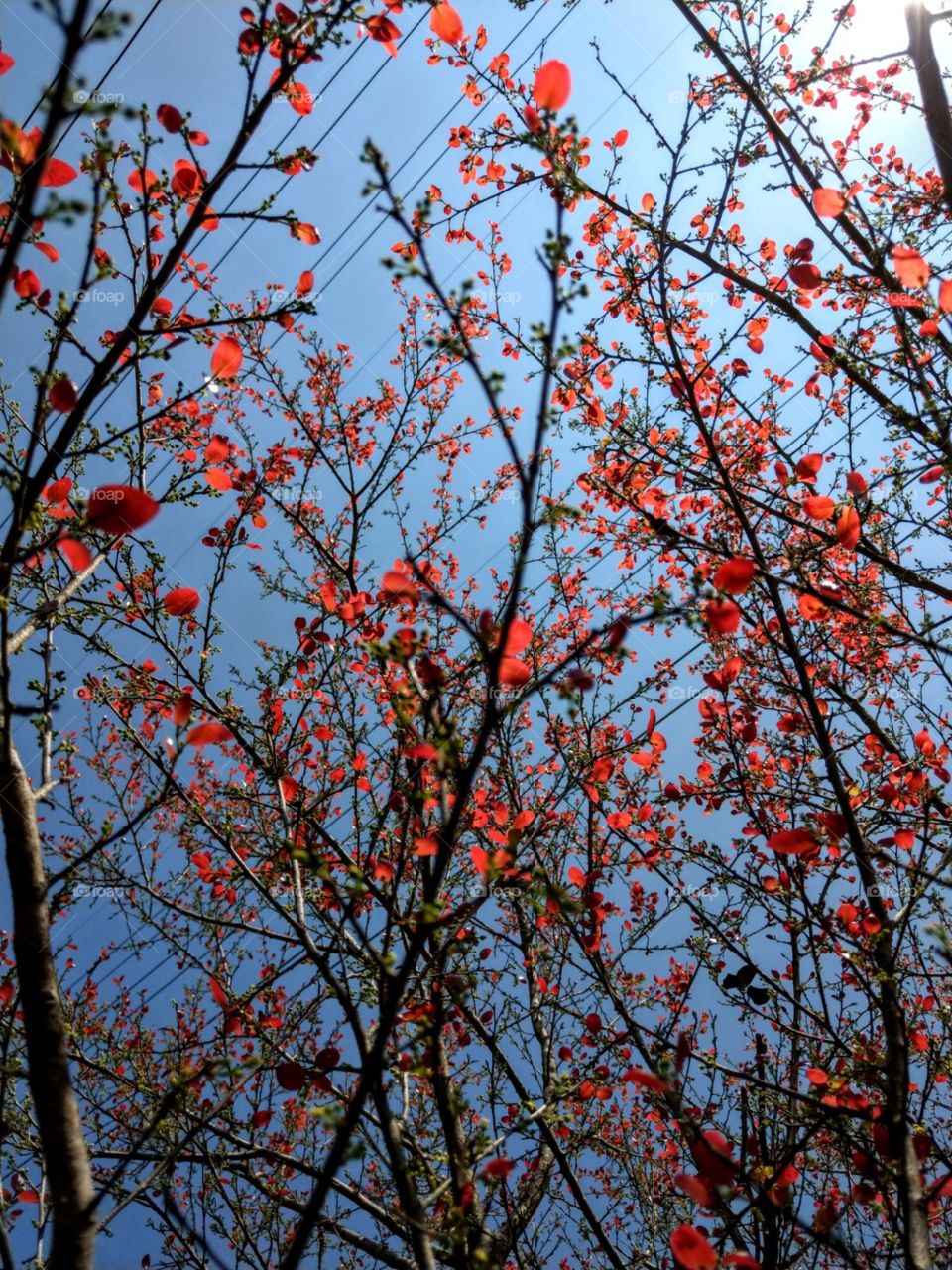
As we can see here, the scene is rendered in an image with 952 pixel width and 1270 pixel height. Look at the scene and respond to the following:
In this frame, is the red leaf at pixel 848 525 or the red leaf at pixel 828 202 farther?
the red leaf at pixel 828 202

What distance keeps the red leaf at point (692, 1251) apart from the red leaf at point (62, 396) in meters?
3.26

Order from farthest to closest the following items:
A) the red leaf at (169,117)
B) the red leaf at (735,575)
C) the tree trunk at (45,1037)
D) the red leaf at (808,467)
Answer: the red leaf at (808,467)
the red leaf at (169,117)
the red leaf at (735,575)
the tree trunk at (45,1037)

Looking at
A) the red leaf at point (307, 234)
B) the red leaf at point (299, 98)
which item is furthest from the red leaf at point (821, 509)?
the red leaf at point (299, 98)

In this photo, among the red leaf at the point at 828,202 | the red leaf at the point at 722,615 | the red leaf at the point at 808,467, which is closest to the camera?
the red leaf at the point at 722,615

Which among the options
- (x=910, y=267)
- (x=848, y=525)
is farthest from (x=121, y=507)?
(x=910, y=267)

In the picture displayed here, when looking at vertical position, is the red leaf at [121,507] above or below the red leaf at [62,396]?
below

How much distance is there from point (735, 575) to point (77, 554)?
238cm

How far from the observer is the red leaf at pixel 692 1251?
2463 millimetres

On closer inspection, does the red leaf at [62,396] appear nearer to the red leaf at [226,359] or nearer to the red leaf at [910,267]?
the red leaf at [226,359]

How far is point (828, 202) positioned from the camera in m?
3.65

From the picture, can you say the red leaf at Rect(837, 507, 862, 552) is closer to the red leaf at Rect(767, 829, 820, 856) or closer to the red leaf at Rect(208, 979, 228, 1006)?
the red leaf at Rect(767, 829, 820, 856)

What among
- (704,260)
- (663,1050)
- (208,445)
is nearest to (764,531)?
(704,260)

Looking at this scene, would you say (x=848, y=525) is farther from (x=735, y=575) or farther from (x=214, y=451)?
(x=214, y=451)

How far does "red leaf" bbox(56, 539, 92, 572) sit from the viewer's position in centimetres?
284
